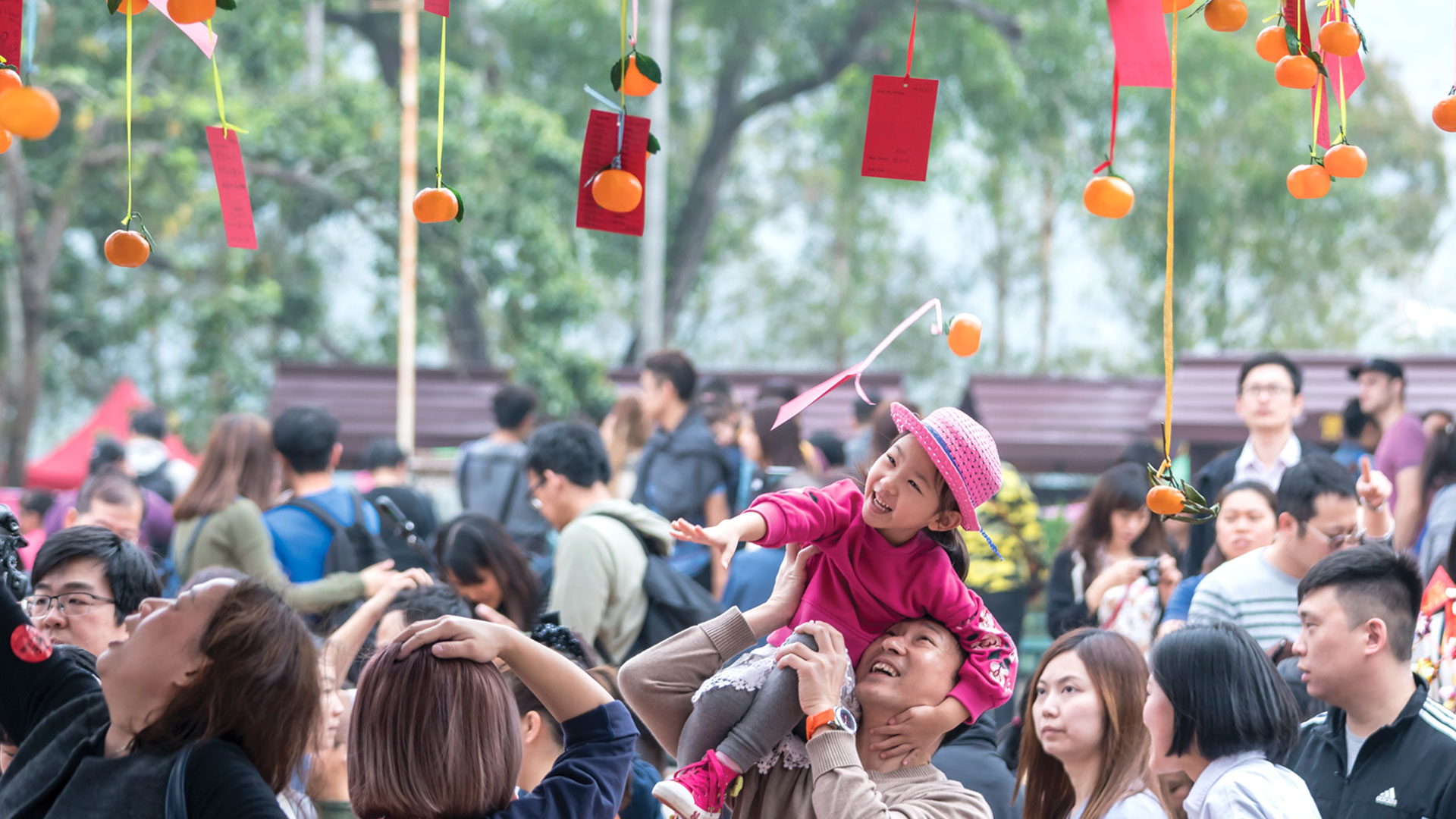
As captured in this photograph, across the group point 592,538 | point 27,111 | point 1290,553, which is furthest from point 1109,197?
point 592,538

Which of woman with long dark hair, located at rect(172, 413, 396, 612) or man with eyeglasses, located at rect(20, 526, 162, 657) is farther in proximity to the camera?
woman with long dark hair, located at rect(172, 413, 396, 612)

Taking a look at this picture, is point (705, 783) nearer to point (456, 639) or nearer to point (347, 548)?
point (456, 639)

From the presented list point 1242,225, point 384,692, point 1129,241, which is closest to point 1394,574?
point 384,692

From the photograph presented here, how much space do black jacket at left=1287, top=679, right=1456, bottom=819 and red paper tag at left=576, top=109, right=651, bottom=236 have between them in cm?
178

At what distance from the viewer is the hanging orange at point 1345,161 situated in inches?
71.3

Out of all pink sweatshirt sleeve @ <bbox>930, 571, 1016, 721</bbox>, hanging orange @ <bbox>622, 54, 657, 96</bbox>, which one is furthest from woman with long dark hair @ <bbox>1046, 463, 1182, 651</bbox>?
hanging orange @ <bbox>622, 54, 657, 96</bbox>

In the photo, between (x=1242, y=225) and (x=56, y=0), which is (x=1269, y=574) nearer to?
(x=56, y=0)

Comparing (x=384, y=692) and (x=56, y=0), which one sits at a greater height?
(x=56, y=0)

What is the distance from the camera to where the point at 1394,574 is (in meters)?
2.48

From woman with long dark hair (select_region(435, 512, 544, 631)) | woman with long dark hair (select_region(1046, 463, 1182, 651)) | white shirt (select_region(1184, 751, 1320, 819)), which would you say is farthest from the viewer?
woman with long dark hair (select_region(1046, 463, 1182, 651))

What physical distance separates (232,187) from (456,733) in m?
0.91

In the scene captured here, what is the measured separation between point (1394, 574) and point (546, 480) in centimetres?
236

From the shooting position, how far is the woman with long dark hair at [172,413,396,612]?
11.7 feet

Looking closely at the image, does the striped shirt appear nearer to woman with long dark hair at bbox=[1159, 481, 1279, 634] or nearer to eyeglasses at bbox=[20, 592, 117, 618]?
woman with long dark hair at bbox=[1159, 481, 1279, 634]
